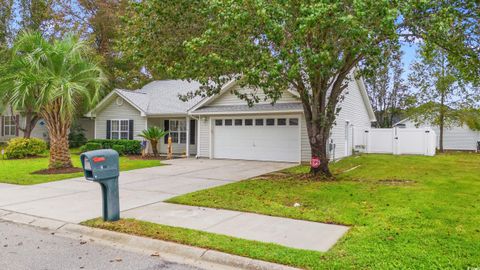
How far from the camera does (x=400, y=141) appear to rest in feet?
73.2

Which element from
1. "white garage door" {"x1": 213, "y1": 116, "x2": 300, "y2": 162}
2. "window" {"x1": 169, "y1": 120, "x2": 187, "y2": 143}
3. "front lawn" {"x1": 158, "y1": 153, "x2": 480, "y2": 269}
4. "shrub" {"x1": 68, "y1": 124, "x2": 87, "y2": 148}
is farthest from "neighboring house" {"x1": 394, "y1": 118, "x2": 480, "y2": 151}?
"shrub" {"x1": 68, "y1": 124, "x2": 87, "y2": 148}

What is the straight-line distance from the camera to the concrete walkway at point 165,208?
571 centimetres

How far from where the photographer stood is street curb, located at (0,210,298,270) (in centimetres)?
467

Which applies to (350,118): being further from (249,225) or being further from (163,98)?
(249,225)

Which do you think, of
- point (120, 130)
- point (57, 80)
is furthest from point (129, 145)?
point (57, 80)

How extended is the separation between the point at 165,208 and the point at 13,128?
26768 millimetres

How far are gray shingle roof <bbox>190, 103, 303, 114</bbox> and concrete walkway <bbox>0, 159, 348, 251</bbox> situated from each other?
4.77 meters

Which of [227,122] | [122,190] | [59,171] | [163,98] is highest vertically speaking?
[163,98]

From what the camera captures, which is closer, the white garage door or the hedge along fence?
the white garage door

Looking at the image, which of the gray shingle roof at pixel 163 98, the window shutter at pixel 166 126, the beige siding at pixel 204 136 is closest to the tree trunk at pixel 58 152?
the beige siding at pixel 204 136

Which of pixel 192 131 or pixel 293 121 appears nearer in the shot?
pixel 293 121

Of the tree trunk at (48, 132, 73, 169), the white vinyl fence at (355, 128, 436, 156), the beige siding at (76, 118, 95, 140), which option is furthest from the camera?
the beige siding at (76, 118, 95, 140)

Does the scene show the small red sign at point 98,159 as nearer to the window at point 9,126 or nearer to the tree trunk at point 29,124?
the tree trunk at point 29,124

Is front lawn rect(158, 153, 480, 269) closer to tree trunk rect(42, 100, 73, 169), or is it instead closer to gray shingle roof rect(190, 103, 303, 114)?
gray shingle roof rect(190, 103, 303, 114)
